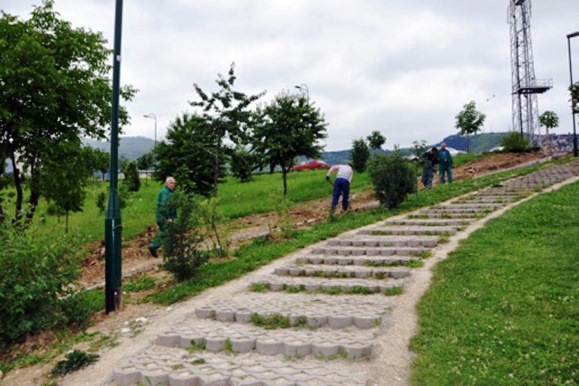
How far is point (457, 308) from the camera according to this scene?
6598 mm

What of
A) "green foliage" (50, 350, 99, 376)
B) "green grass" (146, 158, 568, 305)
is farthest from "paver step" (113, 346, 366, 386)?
"green grass" (146, 158, 568, 305)

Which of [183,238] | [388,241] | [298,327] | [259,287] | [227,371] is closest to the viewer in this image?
[227,371]

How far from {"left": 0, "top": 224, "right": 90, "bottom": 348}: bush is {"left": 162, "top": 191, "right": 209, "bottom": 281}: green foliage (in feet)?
5.28

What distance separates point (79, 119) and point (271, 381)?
11.7 m

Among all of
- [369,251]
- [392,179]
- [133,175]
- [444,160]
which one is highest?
[133,175]

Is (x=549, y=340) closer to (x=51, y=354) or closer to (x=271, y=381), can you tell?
(x=271, y=381)

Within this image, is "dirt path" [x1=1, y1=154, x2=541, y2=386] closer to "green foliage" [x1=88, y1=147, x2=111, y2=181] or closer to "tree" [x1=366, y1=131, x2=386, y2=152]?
"green foliage" [x1=88, y1=147, x2=111, y2=181]

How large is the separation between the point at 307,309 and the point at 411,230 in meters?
5.46

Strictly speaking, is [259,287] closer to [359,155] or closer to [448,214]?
Answer: [448,214]

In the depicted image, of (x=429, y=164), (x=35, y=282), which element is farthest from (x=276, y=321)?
(x=429, y=164)

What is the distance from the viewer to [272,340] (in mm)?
6148

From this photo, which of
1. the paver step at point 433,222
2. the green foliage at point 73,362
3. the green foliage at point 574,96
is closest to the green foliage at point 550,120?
the green foliage at point 574,96

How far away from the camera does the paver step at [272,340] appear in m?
5.79

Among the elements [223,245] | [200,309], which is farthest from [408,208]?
[200,309]
